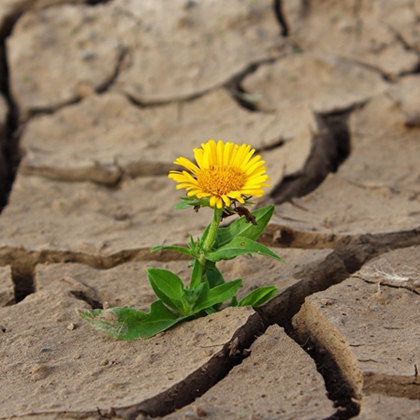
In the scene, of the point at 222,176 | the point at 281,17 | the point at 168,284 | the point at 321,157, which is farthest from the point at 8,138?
the point at 222,176

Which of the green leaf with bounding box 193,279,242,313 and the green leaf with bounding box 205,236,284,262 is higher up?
the green leaf with bounding box 205,236,284,262

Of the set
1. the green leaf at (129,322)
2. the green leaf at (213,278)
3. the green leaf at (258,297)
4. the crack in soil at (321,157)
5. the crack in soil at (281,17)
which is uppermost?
the crack in soil at (281,17)

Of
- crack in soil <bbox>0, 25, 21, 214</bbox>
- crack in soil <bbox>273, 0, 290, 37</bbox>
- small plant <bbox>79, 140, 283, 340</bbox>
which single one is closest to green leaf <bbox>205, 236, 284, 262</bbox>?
small plant <bbox>79, 140, 283, 340</bbox>

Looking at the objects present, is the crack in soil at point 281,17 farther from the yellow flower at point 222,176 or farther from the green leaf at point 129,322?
the green leaf at point 129,322

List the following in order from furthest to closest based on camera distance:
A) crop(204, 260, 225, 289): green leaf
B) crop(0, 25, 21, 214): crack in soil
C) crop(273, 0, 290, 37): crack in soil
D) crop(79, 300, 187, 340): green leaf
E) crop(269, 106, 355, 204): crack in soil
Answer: crop(273, 0, 290, 37): crack in soil → crop(0, 25, 21, 214): crack in soil → crop(269, 106, 355, 204): crack in soil → crop(204, 260, 225, 289): green leaf → crop(79, 300, 187, 340): green leaf

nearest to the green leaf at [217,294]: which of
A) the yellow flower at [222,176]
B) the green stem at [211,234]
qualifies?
the green stem at [211,234]

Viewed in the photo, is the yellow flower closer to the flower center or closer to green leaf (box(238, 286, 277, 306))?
the flower center

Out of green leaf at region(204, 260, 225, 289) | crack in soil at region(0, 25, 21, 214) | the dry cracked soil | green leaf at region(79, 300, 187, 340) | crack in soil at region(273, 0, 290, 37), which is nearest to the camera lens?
the dry cracked soil
